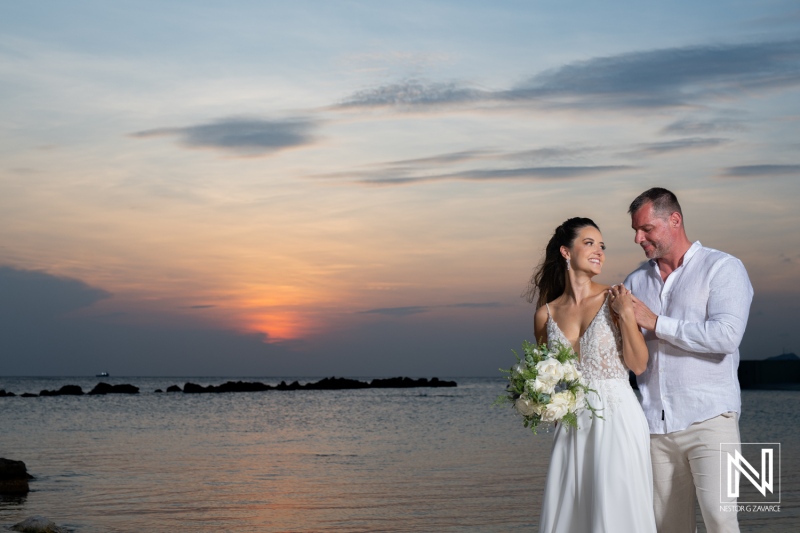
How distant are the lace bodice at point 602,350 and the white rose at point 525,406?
0.43 meters

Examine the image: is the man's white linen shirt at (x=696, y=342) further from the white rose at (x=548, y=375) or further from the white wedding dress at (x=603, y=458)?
the white rose at (x=548, y=375)

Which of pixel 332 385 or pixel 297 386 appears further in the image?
pixel 332 385

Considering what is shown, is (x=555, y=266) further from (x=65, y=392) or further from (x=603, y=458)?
(x=65, y=392)

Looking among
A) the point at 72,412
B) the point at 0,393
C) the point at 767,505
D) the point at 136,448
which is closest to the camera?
the point at 767,505

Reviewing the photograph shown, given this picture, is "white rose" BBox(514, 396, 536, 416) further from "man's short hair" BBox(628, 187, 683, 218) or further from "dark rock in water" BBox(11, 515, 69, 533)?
"dark rock in water" BBox(11, 515, 69, 533)

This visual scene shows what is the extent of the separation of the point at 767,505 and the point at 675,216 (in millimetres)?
9175

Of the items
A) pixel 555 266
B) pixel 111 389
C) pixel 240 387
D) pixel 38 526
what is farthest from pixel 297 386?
pixel 555 266

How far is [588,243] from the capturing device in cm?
547

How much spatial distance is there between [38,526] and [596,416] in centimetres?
875

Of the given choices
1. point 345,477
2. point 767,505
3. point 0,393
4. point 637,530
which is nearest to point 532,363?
point 637,530

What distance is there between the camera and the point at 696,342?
16.4 feet

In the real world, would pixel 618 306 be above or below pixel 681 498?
above

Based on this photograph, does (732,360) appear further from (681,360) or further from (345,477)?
(345,477)

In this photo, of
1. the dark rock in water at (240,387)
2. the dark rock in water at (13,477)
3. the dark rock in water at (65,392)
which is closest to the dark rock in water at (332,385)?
the dark rock in water at (240,387)
